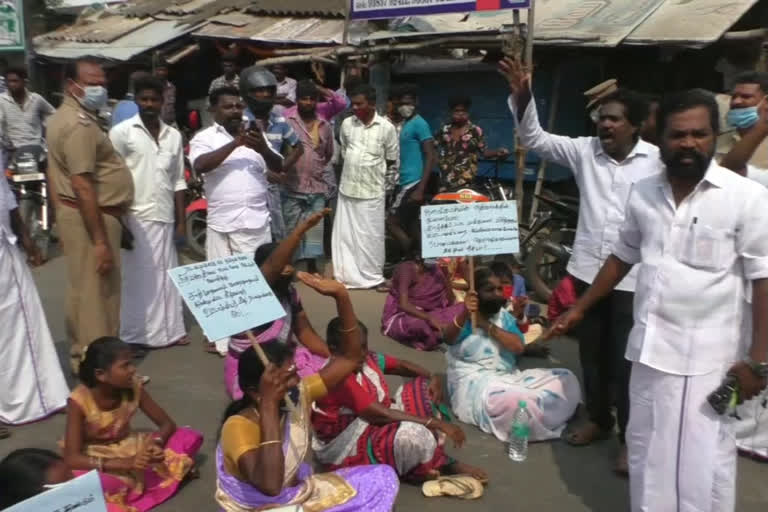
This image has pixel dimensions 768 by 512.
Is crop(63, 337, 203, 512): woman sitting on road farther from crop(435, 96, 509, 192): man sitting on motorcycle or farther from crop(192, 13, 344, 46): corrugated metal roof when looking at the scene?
crop(192, 13, 344, 46): corrugated metal roof

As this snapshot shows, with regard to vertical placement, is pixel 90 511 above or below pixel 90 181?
below

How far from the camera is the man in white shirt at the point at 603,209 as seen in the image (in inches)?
150

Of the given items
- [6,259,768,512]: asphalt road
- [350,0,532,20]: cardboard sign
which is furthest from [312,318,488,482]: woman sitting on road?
[350,0,532,20]: cardboard sign

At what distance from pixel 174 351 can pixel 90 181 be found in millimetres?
1640

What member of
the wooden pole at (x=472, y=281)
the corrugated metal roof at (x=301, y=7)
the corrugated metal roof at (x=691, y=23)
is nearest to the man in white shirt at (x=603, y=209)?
the wooden pole at (x=472, y=281)

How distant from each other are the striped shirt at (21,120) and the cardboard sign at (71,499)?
24.5 ft

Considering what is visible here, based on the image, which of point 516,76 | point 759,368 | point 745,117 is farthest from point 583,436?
point 516,76

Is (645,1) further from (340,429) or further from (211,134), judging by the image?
(340,429)

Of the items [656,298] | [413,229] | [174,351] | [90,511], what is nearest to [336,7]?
[413,229]

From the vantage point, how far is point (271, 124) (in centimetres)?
617

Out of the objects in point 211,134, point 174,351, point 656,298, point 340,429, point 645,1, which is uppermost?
point 645,1

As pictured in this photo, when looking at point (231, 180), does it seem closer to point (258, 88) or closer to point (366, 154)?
point (258, 88)

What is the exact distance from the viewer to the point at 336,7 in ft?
35.7

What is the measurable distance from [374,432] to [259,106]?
9.81 feet
